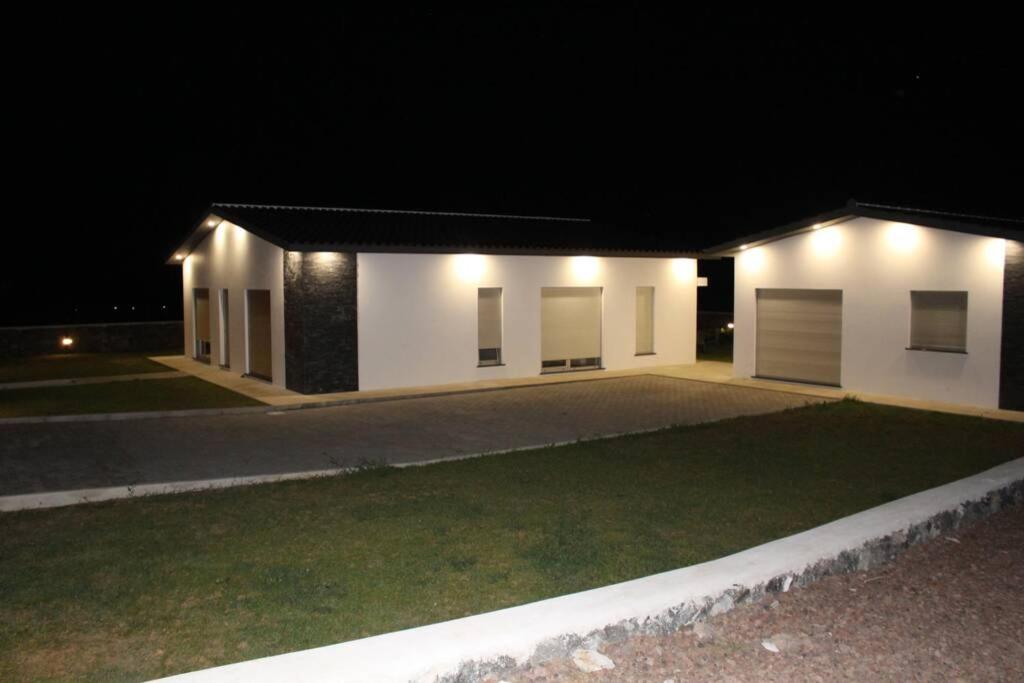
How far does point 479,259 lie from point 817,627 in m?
13.1

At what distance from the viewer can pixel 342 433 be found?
11.9 m

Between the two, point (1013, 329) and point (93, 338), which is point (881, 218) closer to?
point (1013, 329)

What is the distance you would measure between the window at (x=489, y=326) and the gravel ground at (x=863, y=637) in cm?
1232

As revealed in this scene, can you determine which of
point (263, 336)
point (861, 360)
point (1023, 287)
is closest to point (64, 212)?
point (263, 336)

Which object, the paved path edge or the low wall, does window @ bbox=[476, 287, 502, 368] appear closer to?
the paved path edge

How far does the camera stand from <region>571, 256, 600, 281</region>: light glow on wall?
1861 cm

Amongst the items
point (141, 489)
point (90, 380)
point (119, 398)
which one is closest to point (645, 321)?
point (119, 398)

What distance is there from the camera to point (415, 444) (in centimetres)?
1098

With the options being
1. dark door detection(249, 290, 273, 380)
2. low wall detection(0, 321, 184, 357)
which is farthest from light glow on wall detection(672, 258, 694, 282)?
low wall detection(0, 321, 184, 357)

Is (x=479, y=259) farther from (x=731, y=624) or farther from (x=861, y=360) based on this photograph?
(x=731, y=624)

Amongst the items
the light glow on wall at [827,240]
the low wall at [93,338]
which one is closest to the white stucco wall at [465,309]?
the light glow on wall at [827,240]

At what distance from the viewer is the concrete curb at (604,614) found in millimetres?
3752

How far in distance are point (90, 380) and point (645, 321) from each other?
12.3 m

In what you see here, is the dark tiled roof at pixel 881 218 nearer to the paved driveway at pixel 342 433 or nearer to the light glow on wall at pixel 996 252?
the light glow on wall at pixel 996 252
